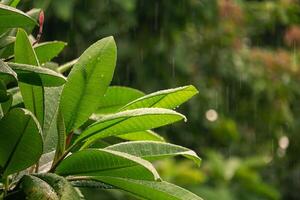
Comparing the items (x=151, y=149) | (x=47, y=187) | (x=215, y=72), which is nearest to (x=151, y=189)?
(x=151, y=149)

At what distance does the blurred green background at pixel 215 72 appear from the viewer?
193 inches

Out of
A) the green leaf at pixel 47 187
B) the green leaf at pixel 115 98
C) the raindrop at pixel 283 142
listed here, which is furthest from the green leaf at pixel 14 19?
the raindrop at pixel 283 142

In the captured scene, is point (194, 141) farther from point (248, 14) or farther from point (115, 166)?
point (115, 166)

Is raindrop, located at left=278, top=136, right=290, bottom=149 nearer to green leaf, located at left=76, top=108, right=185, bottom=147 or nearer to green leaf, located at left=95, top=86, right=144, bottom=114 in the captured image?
green leaf, located at left=95, top=86, right=144, bottom=114

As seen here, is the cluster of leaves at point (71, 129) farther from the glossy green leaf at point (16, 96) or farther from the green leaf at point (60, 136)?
the glossy green leaf at point (16, 96)

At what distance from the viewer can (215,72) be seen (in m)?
6.18

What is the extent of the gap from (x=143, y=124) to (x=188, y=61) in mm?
4745

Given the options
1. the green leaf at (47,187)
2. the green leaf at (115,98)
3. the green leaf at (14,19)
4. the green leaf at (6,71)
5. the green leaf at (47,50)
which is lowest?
the green leaf at (115,98)

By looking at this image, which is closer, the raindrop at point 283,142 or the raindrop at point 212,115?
the raindrop at point 212,115

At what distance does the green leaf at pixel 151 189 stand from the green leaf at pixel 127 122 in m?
0.07

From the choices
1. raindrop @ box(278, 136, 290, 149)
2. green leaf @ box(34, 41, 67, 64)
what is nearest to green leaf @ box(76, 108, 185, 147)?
green leaf @ box(34, 41, 67, 64)

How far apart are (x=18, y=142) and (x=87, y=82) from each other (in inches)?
5.7

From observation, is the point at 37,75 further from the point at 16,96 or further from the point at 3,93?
the point at 16,96

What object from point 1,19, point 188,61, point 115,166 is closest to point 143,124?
point 115,166
